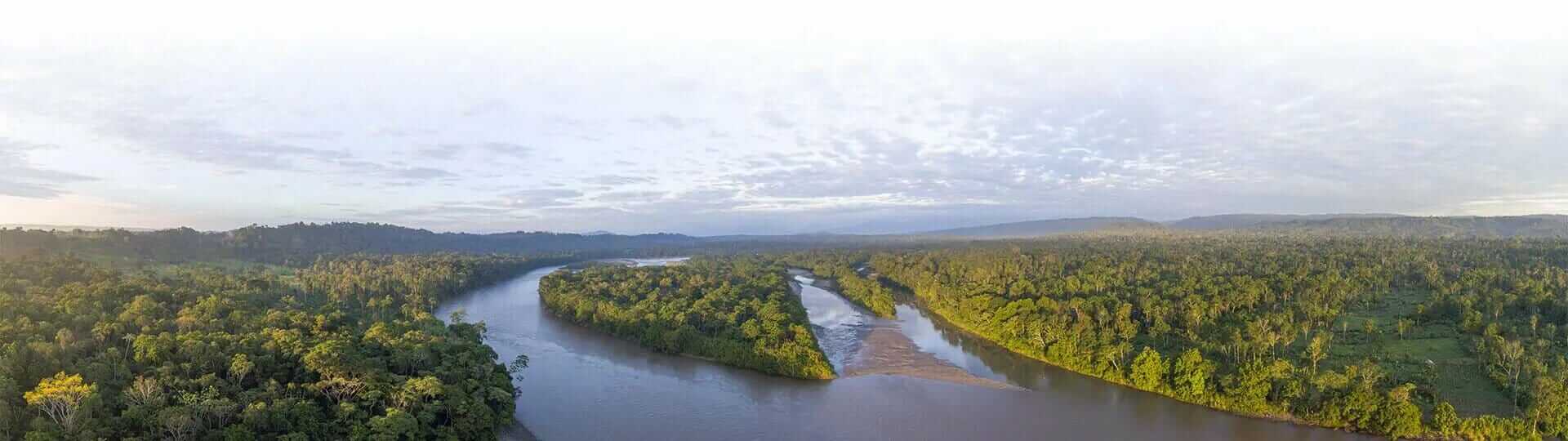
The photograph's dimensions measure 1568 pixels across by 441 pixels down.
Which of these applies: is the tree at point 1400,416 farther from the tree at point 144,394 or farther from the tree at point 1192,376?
the tree at point 144,394

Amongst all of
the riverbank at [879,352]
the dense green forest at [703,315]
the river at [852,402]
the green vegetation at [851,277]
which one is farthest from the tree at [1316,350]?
the green vegetation at [851,277]

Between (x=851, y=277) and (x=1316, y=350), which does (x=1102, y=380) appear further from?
(x=851, y=277)

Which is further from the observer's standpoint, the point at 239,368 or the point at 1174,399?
the point at 1174,399

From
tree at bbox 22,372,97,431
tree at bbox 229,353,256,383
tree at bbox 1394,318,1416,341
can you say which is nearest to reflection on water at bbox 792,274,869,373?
tree at bbox 229,353,256,383

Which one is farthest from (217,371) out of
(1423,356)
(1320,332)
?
(1423,356)

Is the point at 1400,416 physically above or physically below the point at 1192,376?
below

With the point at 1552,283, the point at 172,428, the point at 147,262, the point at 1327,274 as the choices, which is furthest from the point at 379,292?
the point at 1552,283

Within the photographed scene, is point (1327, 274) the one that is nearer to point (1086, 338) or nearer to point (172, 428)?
point (1086, 338)
